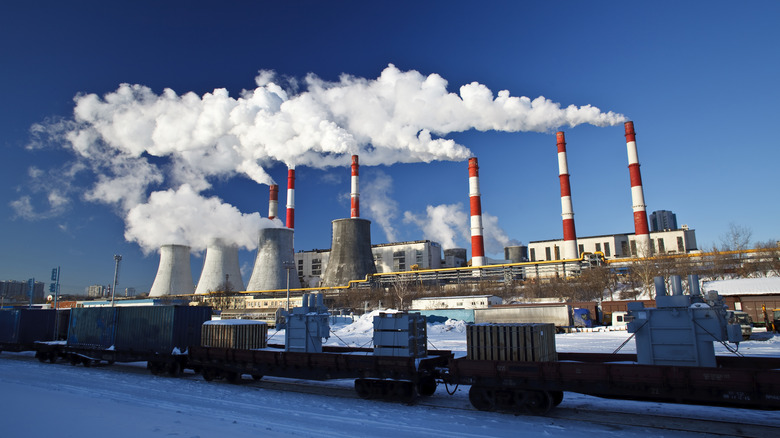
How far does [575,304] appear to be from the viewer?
39.7 metres

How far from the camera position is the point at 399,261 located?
84.8 meters

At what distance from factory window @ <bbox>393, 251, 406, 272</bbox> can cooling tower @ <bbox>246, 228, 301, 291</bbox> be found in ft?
105

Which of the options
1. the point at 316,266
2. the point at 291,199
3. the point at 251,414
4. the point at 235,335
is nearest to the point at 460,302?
the point at 291,199

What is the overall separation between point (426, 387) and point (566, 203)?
46.8 m

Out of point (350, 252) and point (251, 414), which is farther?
point (350, 252)

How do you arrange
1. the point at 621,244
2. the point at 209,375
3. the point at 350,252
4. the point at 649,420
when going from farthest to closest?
1. the point at 621,244
2. the point at 350,252
3. the point at 209,375
4. the point at 649,420

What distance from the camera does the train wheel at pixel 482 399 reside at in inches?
395

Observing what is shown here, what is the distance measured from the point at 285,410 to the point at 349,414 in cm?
151

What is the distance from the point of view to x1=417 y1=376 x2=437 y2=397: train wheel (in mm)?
11602

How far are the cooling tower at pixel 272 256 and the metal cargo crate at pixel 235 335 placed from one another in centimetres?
3801

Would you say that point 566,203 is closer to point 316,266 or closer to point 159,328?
point 159,328

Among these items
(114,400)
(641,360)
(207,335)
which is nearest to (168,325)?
(207,335)

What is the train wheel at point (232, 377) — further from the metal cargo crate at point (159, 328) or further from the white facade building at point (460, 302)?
the white facade building at point (460, 302)

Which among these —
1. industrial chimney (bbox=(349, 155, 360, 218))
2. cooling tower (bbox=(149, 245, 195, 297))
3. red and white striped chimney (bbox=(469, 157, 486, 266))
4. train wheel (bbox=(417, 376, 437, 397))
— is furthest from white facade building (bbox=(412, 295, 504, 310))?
train wheel (bbox=(417, 376, 437, 397))
